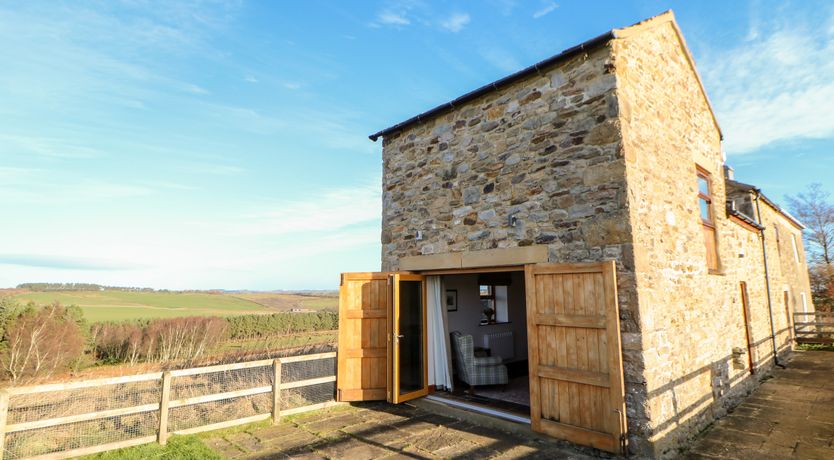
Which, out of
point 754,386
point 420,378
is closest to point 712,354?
point 754,386

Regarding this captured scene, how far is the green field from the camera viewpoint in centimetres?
2039

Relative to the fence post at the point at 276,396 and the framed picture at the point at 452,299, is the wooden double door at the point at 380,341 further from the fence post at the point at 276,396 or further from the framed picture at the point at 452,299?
the framed picture at the point at 452,299

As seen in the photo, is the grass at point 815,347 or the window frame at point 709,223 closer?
the window frame at point 709,223

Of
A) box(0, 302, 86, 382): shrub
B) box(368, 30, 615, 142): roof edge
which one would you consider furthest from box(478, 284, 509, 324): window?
box(0, 302, 86, 382): shrub

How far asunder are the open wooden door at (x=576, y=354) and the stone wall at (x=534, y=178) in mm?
189

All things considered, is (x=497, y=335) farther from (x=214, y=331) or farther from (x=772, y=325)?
(x=214, y=331)

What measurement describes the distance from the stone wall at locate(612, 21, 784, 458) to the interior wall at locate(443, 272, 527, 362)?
3.92m

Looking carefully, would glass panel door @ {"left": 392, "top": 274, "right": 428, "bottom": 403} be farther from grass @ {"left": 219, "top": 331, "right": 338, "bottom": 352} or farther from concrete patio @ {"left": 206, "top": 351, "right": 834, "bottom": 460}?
grass @ {"left": 219, "top": 331, "right": 338, "bottom": 352}

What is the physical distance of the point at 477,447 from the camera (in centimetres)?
462

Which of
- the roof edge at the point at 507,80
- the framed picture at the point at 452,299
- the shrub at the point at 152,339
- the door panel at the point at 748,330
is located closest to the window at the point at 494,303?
the framed picture at the point at 452,299

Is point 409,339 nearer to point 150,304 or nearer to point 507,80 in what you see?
point 507,80

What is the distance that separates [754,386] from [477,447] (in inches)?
259

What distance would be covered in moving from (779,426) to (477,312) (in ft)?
16.9

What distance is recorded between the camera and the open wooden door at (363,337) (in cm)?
632
